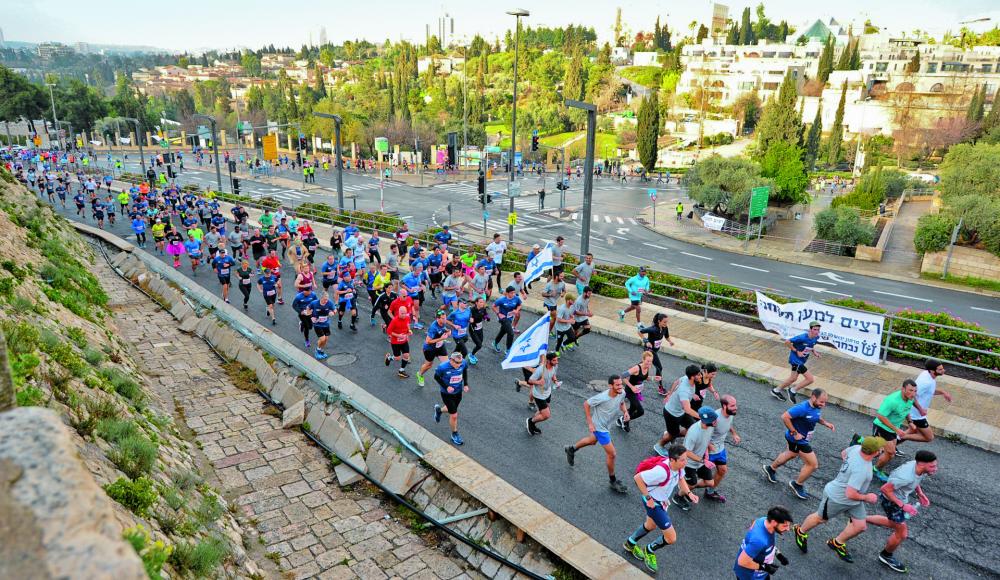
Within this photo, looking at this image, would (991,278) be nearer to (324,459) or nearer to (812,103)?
(324,459)

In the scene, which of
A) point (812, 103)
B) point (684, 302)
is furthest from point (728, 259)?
point (812, 103)

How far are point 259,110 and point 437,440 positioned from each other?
121180mm

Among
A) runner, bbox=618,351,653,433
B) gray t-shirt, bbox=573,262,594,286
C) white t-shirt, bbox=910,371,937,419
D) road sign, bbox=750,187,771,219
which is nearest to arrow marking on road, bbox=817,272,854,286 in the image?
road sign, bbox=750,187,771,219

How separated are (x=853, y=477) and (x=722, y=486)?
225 cm

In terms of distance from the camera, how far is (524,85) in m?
135

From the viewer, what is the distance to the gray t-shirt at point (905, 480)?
24.2 feet

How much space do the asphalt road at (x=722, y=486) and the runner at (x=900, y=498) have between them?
23cm

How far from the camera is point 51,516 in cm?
244

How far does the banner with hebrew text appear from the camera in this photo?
41.1 feet

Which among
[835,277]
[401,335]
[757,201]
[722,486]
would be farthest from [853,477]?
[757,201]

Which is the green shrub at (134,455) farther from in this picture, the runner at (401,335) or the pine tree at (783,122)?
the pine tree at (783,122)

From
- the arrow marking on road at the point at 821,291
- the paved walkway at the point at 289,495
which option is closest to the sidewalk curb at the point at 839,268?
the arrow marking on road at the point at 821,291

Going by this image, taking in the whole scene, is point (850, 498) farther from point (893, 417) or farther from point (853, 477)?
point (893, 417)

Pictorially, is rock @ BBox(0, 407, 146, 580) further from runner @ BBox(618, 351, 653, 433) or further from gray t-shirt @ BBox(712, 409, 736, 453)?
runner @ BBox(618, 351, 653, 433)
